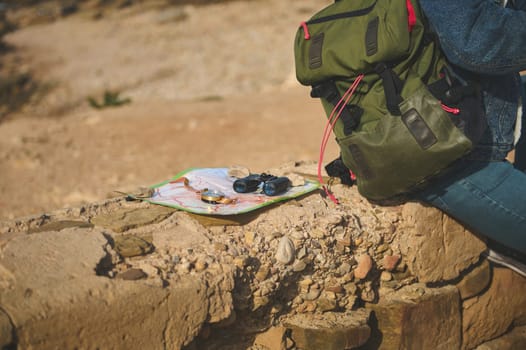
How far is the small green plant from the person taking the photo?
895cm

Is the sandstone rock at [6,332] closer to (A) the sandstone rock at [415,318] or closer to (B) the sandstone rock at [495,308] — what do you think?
(A) the sandstone rock at [415,318]

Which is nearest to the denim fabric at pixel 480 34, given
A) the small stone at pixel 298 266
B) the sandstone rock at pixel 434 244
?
the sandstone rock at pixel 434 244

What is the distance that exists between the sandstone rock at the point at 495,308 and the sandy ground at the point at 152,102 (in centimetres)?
244

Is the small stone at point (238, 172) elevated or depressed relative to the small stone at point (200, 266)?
elevated

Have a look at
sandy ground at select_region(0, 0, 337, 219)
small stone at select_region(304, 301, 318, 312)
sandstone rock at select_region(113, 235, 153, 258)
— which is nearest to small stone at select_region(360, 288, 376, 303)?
small stone at select_region(304, 301, 318, 312)

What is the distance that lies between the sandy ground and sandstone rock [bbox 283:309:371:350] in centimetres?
228

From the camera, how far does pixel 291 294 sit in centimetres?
254

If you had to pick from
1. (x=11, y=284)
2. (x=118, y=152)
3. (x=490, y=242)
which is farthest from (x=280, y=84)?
(x=11, y=284)

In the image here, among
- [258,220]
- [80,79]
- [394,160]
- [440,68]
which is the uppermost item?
[440,68]

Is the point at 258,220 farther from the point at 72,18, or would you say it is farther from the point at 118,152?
the point at 72,18

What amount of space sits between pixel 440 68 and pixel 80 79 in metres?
8.90

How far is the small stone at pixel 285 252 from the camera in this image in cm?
243

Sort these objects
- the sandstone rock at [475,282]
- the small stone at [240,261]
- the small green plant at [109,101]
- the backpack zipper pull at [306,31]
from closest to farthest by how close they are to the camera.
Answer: the small stone at [240,261], the backpack zipper pull at [306,31], the sandstone rock at [475,282], the small green plant at [109,101]

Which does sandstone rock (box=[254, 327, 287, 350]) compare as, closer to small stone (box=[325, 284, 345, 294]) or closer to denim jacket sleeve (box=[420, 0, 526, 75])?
small stone (box=[325, 284, 345, 294])
